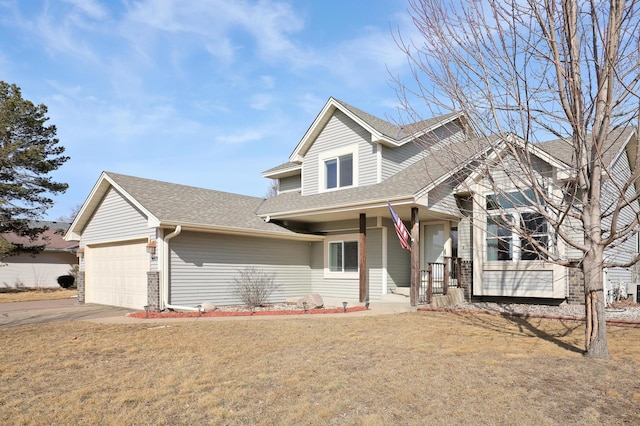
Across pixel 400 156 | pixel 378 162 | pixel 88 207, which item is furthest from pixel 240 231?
pixel 400 156

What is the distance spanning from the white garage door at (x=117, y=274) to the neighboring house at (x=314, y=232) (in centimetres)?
4

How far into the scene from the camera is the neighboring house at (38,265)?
26625 mm

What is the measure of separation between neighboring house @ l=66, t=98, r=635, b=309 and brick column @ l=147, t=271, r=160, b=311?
0.03 meters

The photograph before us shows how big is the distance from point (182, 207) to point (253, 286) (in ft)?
11.3

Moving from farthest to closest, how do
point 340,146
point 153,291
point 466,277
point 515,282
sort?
point 340,146 → point 466,277 → point 153,291 → point 515,282

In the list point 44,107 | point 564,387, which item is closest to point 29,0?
point 564,387

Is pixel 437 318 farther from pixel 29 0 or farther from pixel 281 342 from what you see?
pixel 29 0

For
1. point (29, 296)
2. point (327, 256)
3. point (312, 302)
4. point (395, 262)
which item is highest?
point (327, 256)

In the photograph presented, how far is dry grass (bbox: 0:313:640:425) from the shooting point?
448 cm

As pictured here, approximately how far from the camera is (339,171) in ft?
54.6

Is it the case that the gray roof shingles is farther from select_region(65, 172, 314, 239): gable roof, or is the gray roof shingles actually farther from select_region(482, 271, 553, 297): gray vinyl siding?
select_region(482, 271, 553, 297): gray vinyl siding

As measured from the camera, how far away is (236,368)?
20.6 ft

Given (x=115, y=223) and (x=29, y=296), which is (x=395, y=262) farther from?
(x=29, y=296)

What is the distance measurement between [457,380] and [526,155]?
3.24 m
